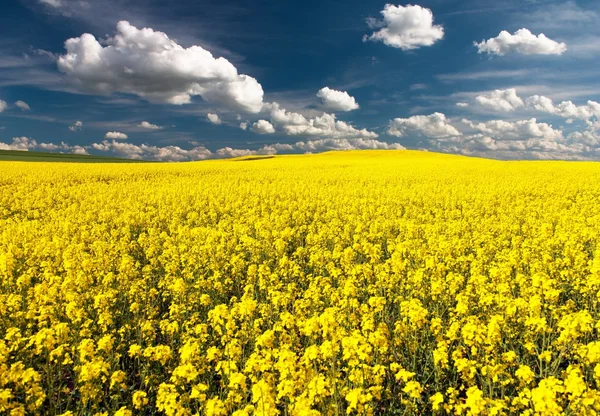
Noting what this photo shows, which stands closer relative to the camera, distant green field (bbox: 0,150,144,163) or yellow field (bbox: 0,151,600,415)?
yellow field (bbox: 0,151,600,415)

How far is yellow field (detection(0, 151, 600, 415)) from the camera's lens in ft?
13.8

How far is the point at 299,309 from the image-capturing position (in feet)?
21.0

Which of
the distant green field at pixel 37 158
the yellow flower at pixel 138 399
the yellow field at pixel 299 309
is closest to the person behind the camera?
the yellow flower at pixel 138 399

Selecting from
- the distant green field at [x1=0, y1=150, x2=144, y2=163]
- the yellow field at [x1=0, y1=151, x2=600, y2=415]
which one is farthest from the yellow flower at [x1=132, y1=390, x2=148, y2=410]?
the distant green field at [x1=0, y1=150, x2=144, y2=163]

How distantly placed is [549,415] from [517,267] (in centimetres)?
610

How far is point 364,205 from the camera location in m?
16.5

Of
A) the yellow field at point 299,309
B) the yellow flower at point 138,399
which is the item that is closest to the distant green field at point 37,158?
the yellow field at point 299,309

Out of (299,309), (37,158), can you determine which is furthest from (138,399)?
(37,158)

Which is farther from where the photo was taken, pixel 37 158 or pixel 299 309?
pixel 37 158

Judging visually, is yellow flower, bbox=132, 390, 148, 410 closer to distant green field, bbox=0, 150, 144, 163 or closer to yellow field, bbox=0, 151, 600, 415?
yellow field, bbox=0, 151, 600, 415

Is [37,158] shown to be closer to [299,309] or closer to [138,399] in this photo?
[299,309]

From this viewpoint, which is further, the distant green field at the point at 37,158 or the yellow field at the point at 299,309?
the distant green field at the point at 37,158

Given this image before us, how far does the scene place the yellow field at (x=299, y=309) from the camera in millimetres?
4195

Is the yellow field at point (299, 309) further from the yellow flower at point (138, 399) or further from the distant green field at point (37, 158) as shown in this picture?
the distant green field at point (37, 158)
